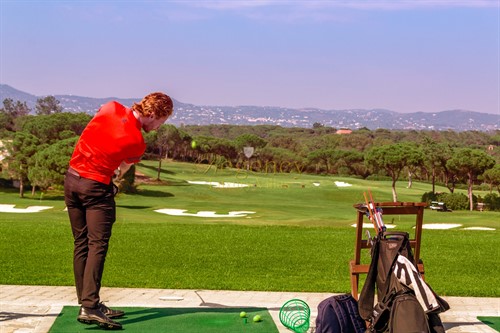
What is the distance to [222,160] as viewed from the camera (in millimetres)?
70500

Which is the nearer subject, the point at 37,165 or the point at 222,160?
the point at 37,165

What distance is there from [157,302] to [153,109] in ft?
7.14

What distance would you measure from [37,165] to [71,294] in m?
36.4

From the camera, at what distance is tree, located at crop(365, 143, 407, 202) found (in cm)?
5612

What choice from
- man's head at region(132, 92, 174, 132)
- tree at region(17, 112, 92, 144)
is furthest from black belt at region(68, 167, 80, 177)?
tree at region(17, 112, 92, 144)

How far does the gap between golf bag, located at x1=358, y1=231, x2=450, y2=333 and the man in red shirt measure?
1.97m

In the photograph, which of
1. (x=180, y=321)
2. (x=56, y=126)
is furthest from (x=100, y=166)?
(x=56, y=126)

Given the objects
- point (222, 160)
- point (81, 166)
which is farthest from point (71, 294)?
point (222, 160)

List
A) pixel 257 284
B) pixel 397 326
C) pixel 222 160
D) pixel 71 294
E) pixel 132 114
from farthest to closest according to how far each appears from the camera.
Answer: pixel 222 160, pixel 257 284, pixel 71 294, pixel 132 114, pixel 397 326

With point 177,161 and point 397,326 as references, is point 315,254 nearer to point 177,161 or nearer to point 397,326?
point 397,326

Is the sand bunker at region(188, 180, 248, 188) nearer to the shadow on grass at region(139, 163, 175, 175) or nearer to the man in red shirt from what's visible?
the shadow on grass at region(139, 163, 175, 175)

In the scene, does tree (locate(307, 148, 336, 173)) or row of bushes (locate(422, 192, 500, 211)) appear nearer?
row of bushes (locate(422, 192, 500, 211))

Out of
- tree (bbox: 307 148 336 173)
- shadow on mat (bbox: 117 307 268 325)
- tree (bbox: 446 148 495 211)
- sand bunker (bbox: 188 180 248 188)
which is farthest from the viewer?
tree (bbox: 307 148 336 173)

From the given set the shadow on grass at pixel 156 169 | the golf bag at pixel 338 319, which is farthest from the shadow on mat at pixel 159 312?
the shadow on grass at pixel 156 169
